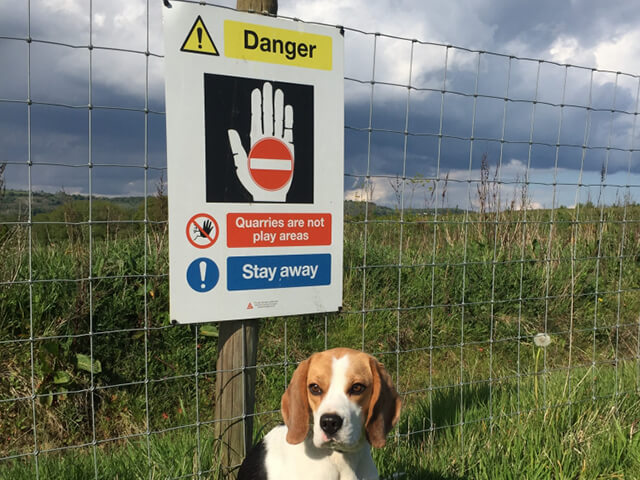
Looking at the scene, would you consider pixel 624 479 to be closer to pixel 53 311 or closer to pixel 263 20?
pixel 263 20

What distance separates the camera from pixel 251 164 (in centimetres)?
271

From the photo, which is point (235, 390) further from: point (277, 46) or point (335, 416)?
point (277, 46)

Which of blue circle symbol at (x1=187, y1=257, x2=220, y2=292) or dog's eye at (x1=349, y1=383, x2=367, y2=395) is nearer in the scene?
dog's eye at (x1=349, y1=383, x2=367, y2=395)

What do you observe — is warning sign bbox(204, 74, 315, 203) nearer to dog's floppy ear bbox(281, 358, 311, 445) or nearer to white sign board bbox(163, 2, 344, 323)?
white sign board bbox(163, 2, 344, 323)

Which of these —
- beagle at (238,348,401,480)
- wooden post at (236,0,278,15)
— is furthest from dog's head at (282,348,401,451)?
wooden post at (236,0,278,15)

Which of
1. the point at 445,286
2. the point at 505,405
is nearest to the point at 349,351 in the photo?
the point at 505,405

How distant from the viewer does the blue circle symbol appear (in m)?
2.64

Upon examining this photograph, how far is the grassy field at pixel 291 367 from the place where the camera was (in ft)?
10.2

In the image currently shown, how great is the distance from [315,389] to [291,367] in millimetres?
2365

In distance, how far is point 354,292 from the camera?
514cm

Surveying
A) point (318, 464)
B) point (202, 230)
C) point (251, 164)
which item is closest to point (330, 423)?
point (318, 464)

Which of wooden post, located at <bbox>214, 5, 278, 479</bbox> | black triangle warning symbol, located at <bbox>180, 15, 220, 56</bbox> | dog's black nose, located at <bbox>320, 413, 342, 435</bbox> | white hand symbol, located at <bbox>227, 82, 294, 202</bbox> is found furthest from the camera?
wooden post, located at <bbox>214, 5, 278, 479</bbox>

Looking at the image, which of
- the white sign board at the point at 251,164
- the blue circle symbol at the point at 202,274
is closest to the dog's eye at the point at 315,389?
the white sign board at the point at 251,164

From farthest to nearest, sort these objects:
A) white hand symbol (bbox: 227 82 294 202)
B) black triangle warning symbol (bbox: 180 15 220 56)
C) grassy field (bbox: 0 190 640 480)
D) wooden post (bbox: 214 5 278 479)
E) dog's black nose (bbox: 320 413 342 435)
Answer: grassy field (bbox: 0 190 640 480), wooden post (bbox: 214 5 278 479), white hand symbol (bbox: 227 82 294 202), black triangle warning symbol (bbox: 180 15 220 56), dog's black nose (bbox: 320 413 342 435)
